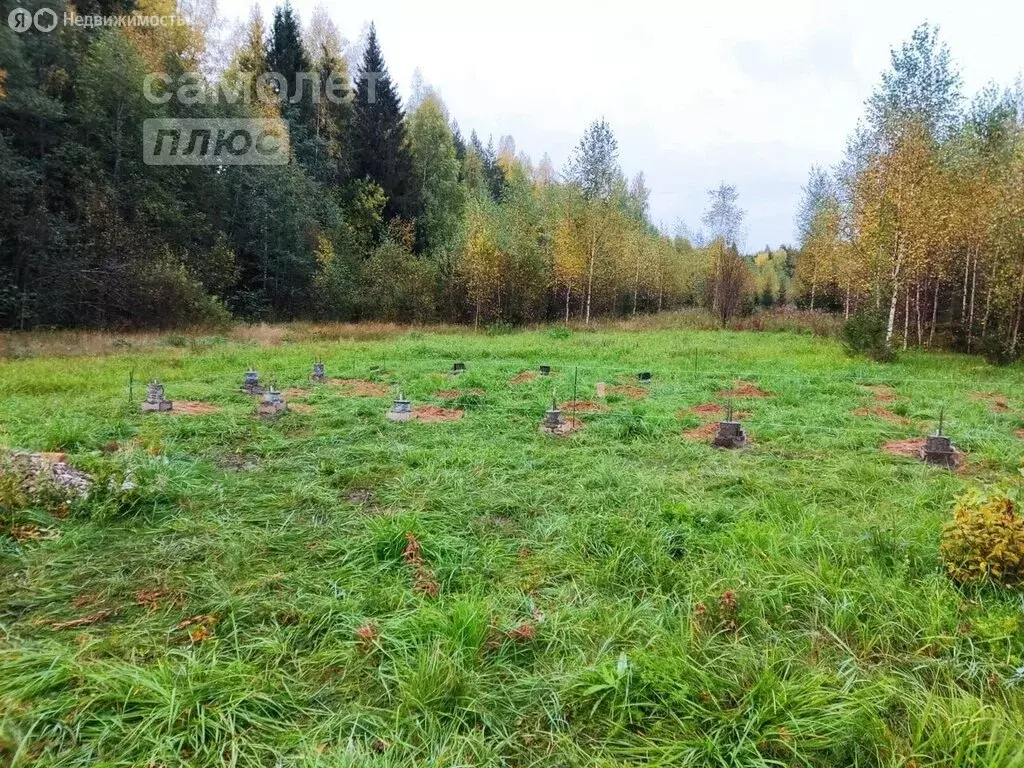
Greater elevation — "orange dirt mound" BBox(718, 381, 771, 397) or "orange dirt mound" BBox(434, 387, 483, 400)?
"orange dirt mound" BBox(718, 381, 771, 397)

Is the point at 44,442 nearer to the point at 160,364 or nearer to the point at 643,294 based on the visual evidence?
the point at 160,364

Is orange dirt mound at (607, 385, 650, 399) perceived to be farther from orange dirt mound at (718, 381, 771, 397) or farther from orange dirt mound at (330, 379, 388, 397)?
orange dirt mound at (330, 379, 388, 397)

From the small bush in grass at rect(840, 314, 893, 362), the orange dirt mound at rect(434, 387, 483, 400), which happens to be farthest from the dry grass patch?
the small bush in grass at rect(840, 314, 893, 362)

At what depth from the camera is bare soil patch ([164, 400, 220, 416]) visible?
22.1 ft

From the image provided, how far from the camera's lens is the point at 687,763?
181 centimetres

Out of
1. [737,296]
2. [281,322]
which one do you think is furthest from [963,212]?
[281,322]

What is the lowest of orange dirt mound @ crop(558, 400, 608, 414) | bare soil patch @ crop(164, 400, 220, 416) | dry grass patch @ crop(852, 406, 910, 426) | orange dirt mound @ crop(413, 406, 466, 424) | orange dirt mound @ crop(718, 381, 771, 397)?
bare soil patch @ crop(164, 400, 220, 416)

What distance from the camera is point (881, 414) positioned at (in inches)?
285

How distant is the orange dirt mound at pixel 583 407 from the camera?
7.23 m

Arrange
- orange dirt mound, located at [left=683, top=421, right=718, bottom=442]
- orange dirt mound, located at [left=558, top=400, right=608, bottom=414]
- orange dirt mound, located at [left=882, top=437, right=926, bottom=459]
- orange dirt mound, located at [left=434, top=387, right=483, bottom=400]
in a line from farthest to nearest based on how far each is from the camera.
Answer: orange dirt mound, located at [left=434, top=387, right=483, bottom=400], orange dirt mound, located at [left=558, top=400, right=608, bottom=414], orange dirt mound, located at [left=683, top=421, right=718, bottom=442], orange dirt mound, located at [left=882, top=437, right=926, bottom=459]

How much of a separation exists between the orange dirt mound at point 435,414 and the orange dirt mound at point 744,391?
170 inches

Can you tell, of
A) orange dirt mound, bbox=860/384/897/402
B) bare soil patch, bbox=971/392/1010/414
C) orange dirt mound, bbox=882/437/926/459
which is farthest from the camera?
orange dirt mound, bbox=860/384/897/402

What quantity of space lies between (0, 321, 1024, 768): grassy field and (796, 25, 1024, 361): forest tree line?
9534 mm

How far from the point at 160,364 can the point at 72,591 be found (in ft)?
31.2
